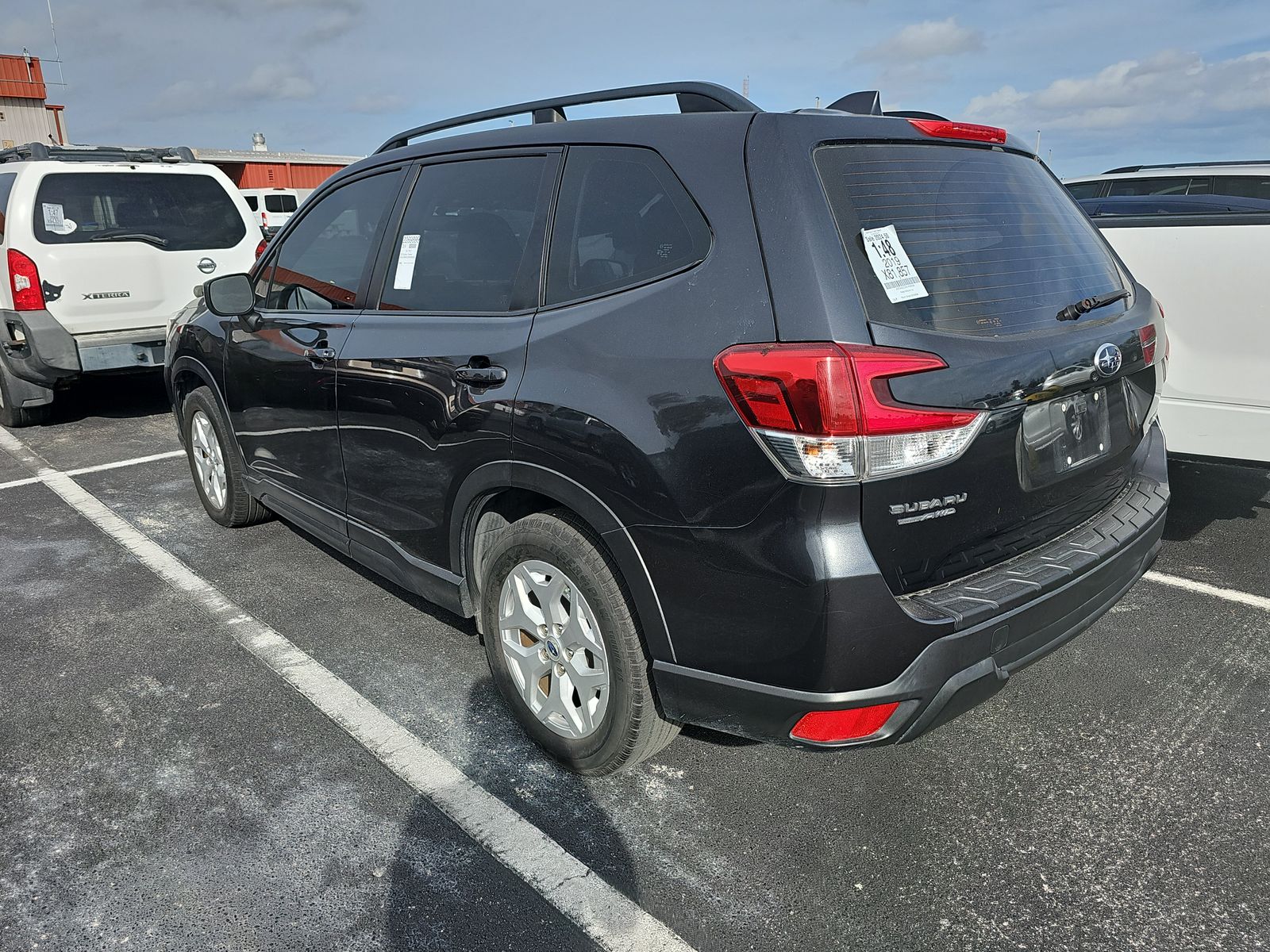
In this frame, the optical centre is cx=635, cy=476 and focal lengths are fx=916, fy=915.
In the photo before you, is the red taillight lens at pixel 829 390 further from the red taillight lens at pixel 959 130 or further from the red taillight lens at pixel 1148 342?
the red taillight lens at pixel 1148 342

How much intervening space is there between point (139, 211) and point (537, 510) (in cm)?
631

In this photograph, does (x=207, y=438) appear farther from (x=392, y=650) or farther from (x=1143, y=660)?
(x=1143, y=660)

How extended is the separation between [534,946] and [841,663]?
955 millimetres

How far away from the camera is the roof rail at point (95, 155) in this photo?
25.0 feet

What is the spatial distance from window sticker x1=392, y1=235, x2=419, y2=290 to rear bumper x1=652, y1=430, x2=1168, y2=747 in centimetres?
165

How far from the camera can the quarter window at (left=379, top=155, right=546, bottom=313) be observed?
2.74 metres

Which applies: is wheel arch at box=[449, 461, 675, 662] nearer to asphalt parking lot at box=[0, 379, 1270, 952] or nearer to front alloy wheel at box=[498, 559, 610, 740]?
front alloy wheel at box=[498, 559, 610, 740]

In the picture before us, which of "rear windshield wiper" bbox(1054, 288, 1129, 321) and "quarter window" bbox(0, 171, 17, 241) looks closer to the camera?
"rear windshield wiper" bbox(1054, 288, 1129, 321)

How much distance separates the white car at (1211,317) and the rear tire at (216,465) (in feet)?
14.0

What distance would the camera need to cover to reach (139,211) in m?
7.34

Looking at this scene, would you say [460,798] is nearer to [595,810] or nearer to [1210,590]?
[595,810]

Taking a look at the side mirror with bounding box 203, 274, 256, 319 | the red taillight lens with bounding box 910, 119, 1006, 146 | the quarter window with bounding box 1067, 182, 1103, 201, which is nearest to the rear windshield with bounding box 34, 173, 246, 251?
the side mirror with bounding box 203, 274, 256, 319

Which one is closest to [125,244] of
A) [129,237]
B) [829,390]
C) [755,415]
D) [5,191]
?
[129,237]

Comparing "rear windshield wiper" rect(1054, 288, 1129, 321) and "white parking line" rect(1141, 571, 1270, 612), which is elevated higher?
"rear windshield wiper" rect(1054, 288, 1129, 321)
